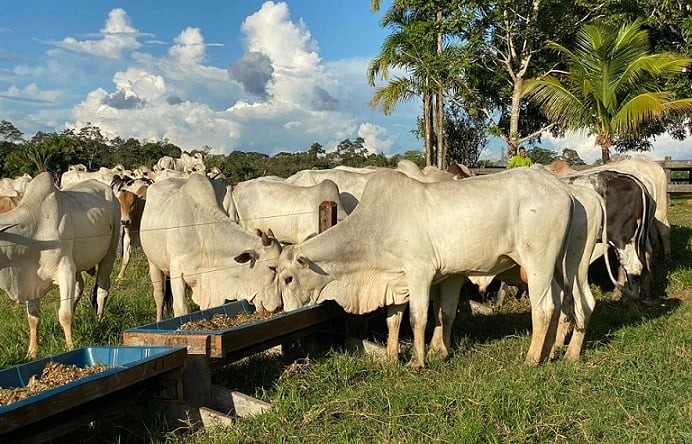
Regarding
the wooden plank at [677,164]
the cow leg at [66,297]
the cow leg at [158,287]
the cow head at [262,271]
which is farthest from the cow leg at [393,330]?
the wooden plank at [677,164]

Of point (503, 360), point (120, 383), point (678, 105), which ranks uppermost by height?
point (678, 105)

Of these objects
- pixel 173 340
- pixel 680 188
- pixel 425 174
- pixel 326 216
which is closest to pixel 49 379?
pixel 173 340

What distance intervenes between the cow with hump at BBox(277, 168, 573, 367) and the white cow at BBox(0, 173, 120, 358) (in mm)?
2217

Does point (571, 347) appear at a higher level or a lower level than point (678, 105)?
lower

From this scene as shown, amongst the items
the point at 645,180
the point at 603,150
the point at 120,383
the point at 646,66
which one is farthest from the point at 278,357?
the point at 646,66

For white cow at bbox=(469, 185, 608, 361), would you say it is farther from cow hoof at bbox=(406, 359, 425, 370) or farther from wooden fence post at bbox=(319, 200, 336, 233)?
wooden fence post at bbox=(319, 200, 336, 233)

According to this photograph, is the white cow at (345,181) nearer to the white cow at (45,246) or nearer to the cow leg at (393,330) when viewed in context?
the cow leg at (393,330)

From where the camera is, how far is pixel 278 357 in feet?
21.4

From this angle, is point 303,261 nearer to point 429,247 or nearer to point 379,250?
point 379,250

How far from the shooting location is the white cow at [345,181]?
10.3 metres

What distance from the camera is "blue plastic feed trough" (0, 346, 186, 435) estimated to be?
375cm

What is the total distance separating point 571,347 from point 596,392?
1.39m

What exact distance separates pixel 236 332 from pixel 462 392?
5.75 ft

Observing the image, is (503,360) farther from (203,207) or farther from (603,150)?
(603,150)
